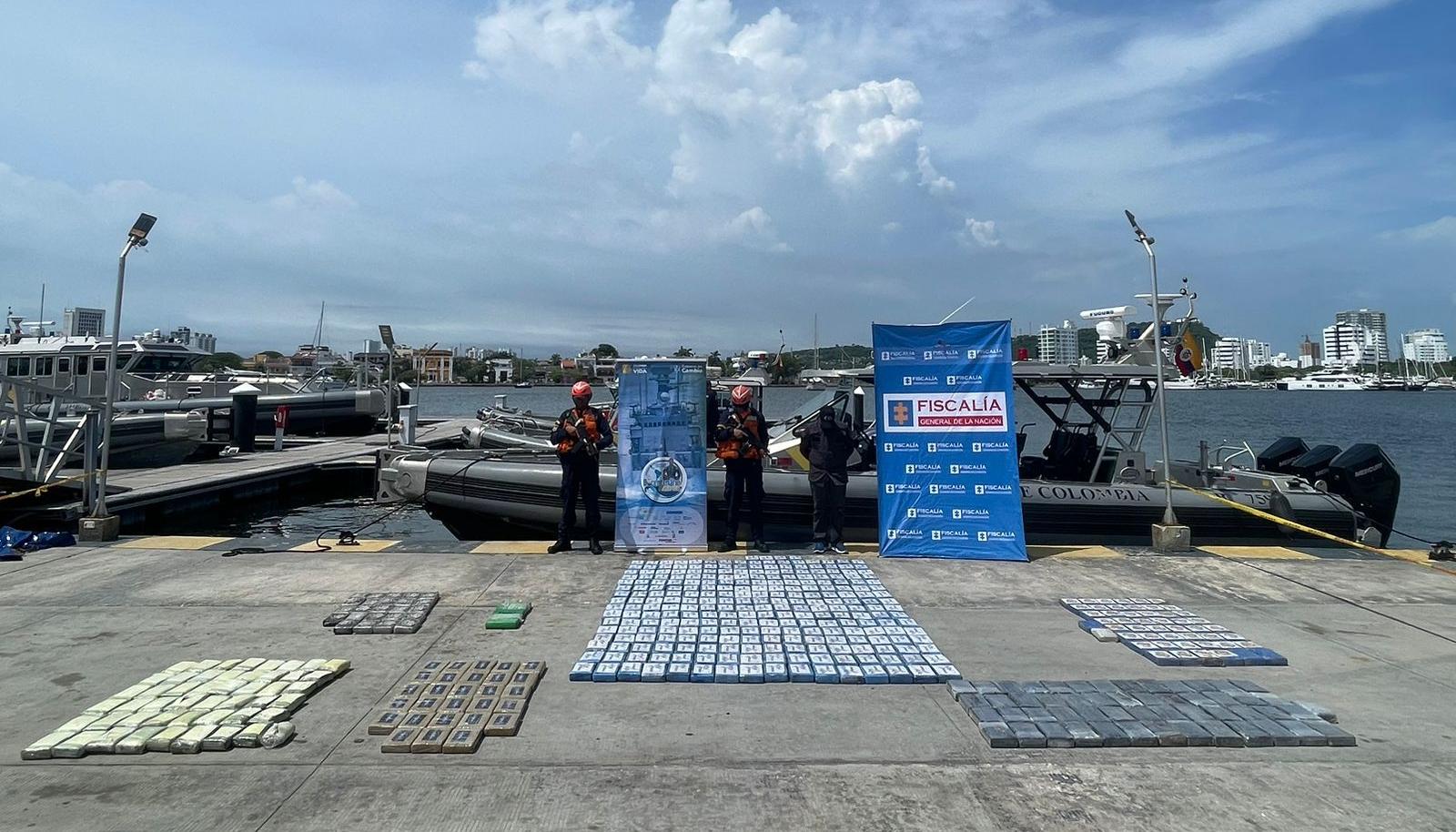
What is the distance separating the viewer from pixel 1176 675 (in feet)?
14.1

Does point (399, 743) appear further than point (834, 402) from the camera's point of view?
No

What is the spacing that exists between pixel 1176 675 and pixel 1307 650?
1071 millimetres

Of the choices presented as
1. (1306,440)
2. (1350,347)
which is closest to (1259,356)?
(1350,347)

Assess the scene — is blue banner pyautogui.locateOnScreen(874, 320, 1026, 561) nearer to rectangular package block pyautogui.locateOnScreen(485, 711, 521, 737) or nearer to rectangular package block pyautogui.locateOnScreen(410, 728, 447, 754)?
rectangular package block pyautogui.locateOnScreen(485, 711, 521, 737)

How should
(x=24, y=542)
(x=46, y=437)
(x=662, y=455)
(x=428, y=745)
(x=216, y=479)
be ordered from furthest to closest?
(x=216, y=479)
(x=46, y=437)
(x=662, y=455)
(x=24, y=542)
(x=428, y=745)

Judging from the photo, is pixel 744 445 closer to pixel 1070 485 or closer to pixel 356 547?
pixel 1070 485

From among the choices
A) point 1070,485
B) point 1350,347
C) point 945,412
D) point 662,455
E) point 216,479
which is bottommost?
point 216,479

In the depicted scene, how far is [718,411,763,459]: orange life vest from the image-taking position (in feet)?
24.4

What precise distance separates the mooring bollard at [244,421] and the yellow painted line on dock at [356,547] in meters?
12.9

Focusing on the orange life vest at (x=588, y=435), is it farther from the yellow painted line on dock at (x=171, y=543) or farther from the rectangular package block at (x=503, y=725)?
the rectangular package block at (x=503, y=725)

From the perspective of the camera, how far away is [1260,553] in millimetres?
7477

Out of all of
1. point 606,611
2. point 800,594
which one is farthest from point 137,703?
point 800,594

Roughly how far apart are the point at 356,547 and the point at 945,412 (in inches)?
220

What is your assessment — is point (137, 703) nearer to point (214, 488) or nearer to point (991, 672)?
point (991, 672)
